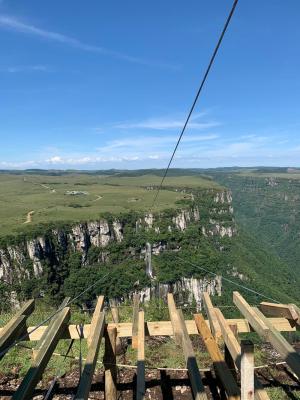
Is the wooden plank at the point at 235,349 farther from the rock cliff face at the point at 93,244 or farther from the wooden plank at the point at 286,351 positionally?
the rock cliff face at the point at 93,244

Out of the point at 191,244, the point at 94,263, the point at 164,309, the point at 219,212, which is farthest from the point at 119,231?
the point at 164,309

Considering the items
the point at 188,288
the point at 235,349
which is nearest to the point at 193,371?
the point at 235,349

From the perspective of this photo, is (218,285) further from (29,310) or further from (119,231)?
(29,310)

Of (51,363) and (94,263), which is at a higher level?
(51,363)

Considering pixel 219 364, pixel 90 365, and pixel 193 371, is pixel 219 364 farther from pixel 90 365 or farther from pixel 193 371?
pixel 90 365

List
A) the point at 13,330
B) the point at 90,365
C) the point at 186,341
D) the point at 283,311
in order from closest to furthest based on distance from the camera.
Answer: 1. the point at 90,365
2. the point at 186,341
3. the point at 13,330
4. the point at 283,311

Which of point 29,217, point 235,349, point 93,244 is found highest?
point 235,349

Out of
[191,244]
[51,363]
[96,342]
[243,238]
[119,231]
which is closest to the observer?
[96,342]

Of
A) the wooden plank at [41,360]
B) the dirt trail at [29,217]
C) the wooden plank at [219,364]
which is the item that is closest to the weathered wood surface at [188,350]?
the wooden plank at [219,364]
